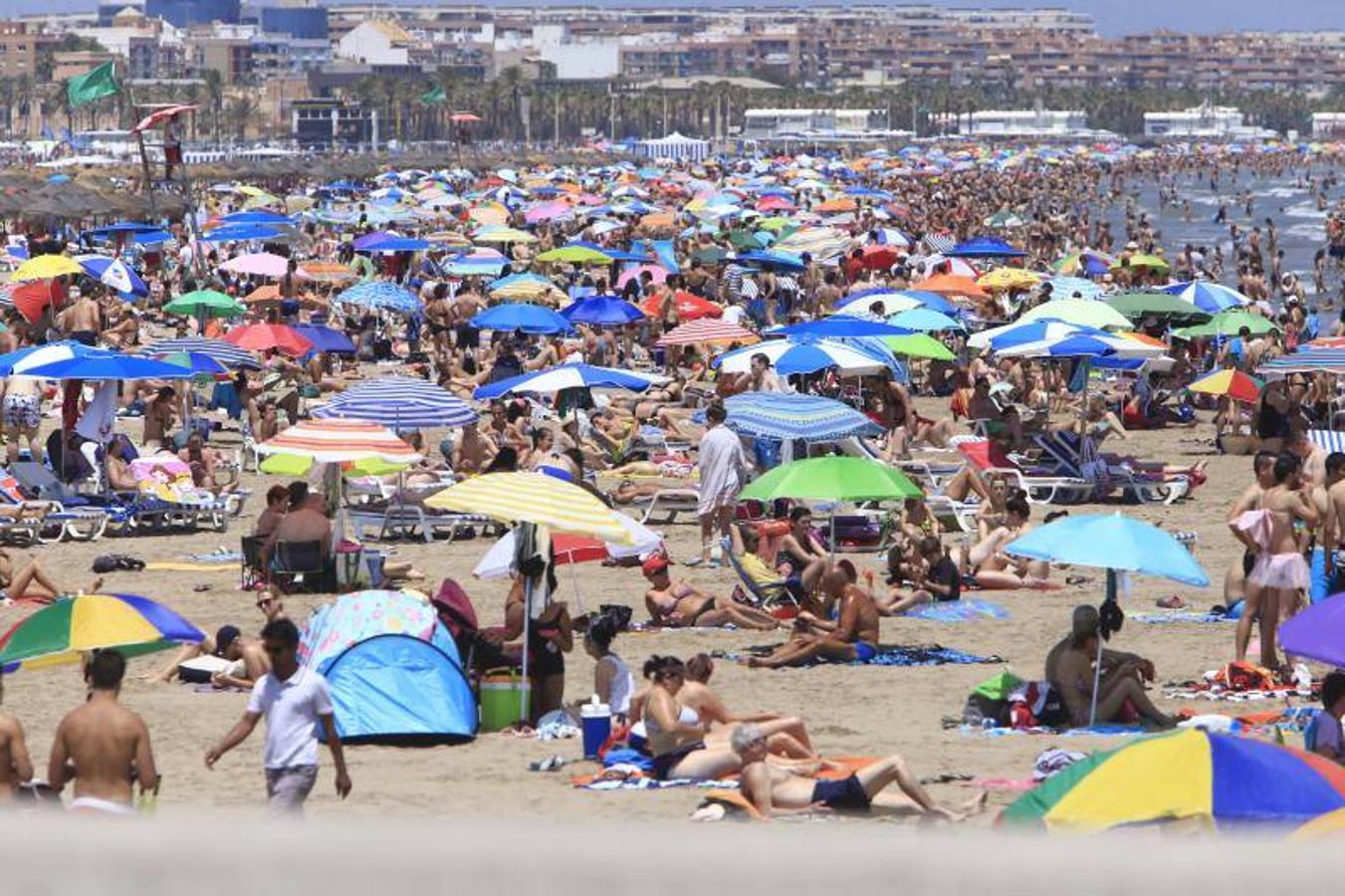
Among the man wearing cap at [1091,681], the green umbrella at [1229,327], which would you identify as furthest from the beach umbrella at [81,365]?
the green umbrella at [1229,327]

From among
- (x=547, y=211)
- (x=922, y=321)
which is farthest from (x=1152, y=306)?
(x=547, y=211)

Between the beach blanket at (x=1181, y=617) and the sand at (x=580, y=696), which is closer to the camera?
the sand at (x=580, y=696)

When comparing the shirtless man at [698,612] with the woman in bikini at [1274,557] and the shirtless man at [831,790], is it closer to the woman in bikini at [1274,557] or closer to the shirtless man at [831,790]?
the woman in bikini at [1274,557]

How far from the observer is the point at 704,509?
12.1 meters

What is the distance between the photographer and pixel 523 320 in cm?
1925

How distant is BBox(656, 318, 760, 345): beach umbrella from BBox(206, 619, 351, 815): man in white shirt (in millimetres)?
12974

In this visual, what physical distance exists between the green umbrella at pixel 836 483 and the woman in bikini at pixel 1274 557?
5.37 feet

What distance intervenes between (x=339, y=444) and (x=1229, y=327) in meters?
10.5

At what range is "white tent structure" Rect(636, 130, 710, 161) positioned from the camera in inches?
4281

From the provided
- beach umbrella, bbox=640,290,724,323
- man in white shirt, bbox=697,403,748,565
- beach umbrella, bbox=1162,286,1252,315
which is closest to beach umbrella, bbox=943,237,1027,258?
beach umbrella, bbox=640,290,724,323

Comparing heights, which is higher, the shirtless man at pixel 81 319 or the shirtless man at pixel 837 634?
the shirtless man at pixel 837 634

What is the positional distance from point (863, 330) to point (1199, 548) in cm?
469

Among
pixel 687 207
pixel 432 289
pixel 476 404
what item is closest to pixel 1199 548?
pixel 476 404

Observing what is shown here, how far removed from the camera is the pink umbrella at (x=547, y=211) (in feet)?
134
